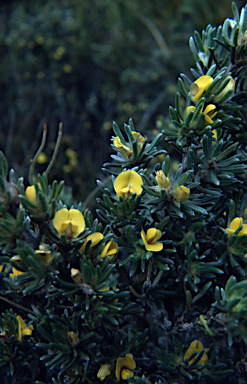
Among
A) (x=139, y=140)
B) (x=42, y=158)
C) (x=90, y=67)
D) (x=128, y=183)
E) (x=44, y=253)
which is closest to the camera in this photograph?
(x=44, y=253)

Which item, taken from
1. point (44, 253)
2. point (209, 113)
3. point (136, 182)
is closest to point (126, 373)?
point (44, 253)

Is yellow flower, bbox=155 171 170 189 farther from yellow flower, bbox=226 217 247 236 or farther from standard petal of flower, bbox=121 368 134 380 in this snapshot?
standard petal of flower, bbox=121 368 134 380

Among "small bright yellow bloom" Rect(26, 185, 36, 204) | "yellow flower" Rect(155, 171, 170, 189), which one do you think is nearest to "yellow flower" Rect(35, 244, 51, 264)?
"small bright yellow bloom" Rect(26, 185, 36, 204)

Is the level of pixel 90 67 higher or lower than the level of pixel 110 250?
higher

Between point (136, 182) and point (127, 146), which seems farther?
point (127, 146)

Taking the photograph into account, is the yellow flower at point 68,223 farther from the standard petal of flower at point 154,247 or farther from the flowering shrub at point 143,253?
the standard petal of flower at point 154,247

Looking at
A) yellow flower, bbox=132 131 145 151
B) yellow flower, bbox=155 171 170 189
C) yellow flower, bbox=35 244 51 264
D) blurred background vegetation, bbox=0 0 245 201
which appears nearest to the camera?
yellow flower, bbox=35 244 51 264

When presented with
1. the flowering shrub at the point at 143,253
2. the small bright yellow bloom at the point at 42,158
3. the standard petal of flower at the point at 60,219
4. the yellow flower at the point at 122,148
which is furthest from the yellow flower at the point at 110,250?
the small bright yellow bloom at the point at 42,158

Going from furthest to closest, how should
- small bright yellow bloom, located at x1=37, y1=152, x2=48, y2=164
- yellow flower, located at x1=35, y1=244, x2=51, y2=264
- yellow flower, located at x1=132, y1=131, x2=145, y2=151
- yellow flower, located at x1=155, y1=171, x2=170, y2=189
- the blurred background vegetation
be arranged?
the blurred background vegetation → small bright yellow bloom, located at x1=37, y1=152, x2=48, y2=164 → yellow flower, located at x1=132, y1=131, x2=145, y2=151 → yellow flower, located at x1=155, y1=171, x2=170, y2=189 → yellow flower, located at x1=35, y1=244, x2=51, y2=264

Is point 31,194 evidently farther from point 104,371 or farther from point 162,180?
point 104,371
